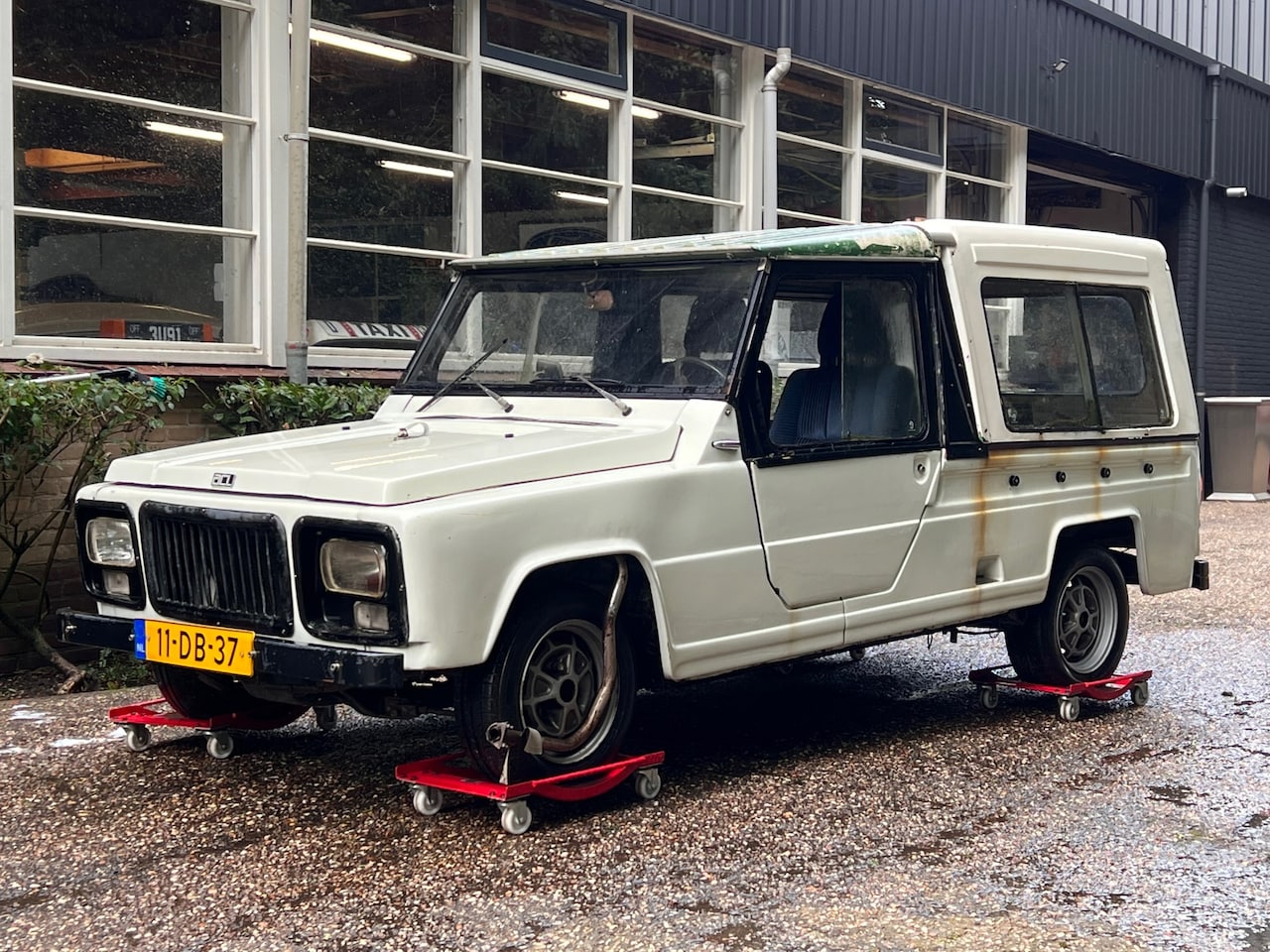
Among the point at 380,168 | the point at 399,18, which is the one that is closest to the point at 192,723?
the point at 380,168

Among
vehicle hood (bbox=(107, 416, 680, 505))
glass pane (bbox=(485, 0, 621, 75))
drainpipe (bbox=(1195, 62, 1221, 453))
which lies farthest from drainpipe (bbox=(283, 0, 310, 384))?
drainpipe (bbox=(1195, 62, 1221, 453))

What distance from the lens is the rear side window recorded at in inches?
269

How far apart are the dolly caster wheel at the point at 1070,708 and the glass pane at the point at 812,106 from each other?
840cm

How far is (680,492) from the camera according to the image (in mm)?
5402

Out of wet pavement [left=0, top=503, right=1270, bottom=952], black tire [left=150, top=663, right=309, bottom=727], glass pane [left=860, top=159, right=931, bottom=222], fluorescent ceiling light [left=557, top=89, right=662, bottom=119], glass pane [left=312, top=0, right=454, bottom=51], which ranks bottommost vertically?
wet pavement [left=0, top=503, right=1270, bottom=952]

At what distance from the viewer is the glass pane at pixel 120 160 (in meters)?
8.53

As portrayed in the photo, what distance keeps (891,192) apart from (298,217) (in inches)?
331

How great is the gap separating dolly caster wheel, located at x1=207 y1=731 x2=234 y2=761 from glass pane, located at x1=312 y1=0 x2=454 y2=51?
575 centimetres

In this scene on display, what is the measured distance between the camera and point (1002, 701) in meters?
7.49

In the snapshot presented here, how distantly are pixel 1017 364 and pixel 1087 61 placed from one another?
42.6 feet

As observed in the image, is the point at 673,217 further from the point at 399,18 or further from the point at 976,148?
the point at 976,148

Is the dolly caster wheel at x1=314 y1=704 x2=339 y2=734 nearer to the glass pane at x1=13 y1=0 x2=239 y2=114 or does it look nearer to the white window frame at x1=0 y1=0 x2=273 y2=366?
the white window frame at x1=0 y1=0 x2=273 y2=366

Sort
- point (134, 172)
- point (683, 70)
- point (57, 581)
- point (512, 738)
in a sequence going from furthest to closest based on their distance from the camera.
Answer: point (683, 70), point (134, 172), point (57, 581), point (512, 738)

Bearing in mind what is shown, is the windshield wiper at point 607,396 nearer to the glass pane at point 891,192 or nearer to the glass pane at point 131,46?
the glass pane at point 131,46
